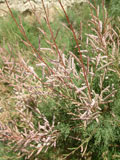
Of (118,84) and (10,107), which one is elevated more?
(118,84)

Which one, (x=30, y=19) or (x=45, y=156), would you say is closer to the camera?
(x=45, y=156)

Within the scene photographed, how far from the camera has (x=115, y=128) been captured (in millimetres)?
1708

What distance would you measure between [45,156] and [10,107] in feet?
2.38

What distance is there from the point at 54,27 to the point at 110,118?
247 centimetres

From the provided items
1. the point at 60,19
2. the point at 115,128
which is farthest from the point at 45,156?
the point at 60,19

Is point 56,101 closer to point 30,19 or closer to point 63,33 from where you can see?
point 63,33

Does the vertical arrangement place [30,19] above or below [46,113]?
above

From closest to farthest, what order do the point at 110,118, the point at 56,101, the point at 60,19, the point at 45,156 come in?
the point at 110,118, the point at 56,101, the point at 45,156, the point at 60,19

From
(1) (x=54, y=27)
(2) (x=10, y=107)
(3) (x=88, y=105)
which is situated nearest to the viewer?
(3) (x=88, y=105)

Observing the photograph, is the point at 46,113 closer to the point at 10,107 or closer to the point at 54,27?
the point at 10,107

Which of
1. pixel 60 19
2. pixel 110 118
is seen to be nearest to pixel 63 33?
pixel 60 19

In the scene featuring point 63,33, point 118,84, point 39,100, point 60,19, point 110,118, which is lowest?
point 110,118

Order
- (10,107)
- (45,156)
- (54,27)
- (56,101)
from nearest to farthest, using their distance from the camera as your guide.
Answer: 1. (56,101)
2. (45,156)
3. (10,107)
4. (54,27)

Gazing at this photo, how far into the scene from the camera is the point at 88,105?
1.30 meters
